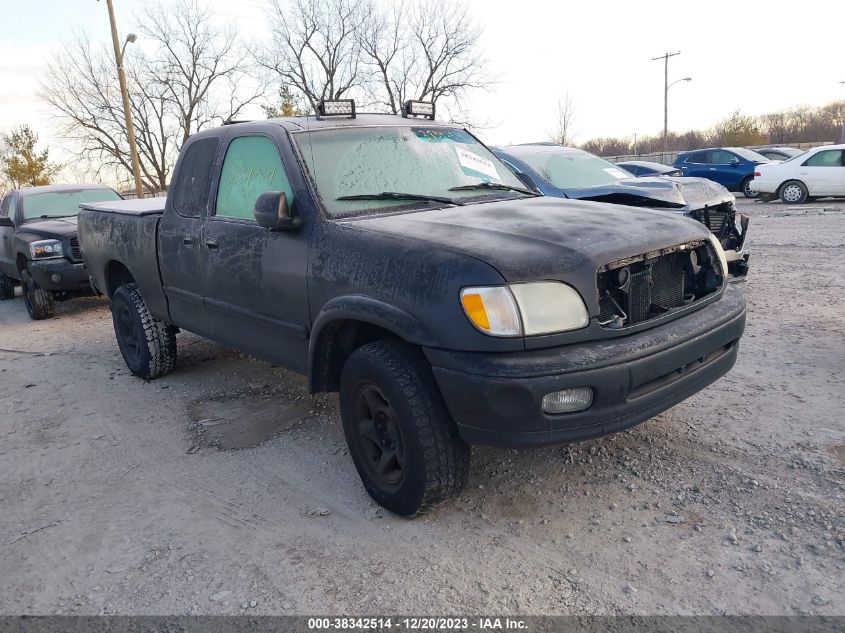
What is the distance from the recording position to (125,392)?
17.4ft

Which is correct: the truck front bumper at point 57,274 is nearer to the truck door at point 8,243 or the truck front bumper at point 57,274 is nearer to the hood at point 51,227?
the hood at point 51,227

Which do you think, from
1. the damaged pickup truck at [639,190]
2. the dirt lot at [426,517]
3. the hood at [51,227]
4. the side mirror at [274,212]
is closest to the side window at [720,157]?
the damaged pickup truck at [639,190]

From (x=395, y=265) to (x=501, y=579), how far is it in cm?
134

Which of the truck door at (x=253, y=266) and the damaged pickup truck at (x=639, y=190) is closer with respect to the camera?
the truck door at (x=253, y=266)

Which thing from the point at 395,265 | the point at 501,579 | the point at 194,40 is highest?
the point at 194,40

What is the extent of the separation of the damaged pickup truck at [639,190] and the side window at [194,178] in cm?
281

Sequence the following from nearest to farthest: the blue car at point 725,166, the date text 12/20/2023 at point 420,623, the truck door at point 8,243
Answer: the date text 12/20/2023 at point 420,623 → the truck door at point 8,243 → the blue car at point 725,166

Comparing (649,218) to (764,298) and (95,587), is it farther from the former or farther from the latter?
(764,298)

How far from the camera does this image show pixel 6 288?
1043 cm

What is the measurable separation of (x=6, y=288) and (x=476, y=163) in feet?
30.2

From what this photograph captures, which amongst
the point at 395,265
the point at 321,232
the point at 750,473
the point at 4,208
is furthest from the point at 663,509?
the point at 4,208

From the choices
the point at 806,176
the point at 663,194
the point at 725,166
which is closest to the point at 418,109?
the point at 663,194

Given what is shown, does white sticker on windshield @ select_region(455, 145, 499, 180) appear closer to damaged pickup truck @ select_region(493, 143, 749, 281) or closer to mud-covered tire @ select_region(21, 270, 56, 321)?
damaged pickup truck @ select_region(493, 143, 749, 281)

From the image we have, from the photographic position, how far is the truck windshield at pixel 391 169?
3.54 meters
